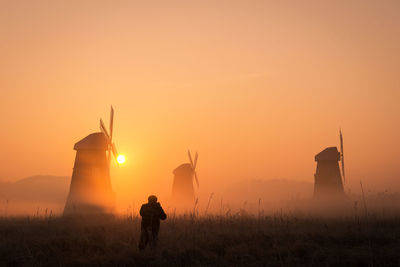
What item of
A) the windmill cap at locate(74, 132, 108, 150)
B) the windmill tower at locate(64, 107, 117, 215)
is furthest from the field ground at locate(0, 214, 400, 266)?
the windmill cap at locate(74, 132, 108, 150)

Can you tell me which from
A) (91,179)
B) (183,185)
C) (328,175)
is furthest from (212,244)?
(183,185)

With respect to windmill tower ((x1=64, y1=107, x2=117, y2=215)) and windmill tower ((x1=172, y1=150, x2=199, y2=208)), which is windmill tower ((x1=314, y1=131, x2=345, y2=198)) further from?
windmill tower ((x1=64, y1=107, x2=117, y2=215))

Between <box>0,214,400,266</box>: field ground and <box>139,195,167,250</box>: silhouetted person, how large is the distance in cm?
32

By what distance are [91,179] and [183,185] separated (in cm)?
1466

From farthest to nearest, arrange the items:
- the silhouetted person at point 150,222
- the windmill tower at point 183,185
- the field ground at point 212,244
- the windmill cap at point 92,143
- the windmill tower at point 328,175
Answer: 1. the windmill tower at point 183,185
2. the windmill tower at point 328,175
3. the windmill cap at point 92,143
4. the silhouetted person at point 150,222
5. the field ground at point 212,244

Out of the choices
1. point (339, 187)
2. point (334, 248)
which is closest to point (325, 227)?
point (334, 248)

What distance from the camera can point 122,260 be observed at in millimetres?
8523

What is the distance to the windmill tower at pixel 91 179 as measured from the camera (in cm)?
2173

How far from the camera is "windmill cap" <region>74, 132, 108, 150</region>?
22.4 m

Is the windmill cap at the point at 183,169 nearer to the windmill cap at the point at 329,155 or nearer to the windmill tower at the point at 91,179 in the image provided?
the windmill cap at the point at 329,155

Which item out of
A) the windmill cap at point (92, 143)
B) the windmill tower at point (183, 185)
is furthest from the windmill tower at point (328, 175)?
the windmill cap at point (92, 143)

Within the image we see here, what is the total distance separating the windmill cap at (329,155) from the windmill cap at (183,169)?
13032 mm

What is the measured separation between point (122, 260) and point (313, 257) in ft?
14.9

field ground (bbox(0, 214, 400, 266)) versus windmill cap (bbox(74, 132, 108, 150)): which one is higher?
windmill cap (bbox(74, 132, 108, 150))
